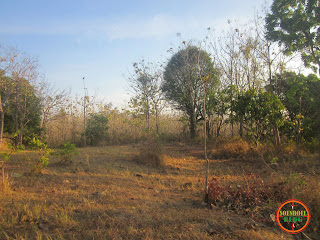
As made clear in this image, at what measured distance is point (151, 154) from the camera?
22.7 ft

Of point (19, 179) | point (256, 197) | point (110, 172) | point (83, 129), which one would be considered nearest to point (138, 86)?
point (83, 129)

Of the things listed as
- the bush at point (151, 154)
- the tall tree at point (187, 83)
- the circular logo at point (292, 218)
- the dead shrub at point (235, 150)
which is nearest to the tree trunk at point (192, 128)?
the tall tree at point (187, 83)

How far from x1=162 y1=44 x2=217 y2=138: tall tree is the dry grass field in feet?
23.7

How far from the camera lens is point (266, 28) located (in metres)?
8.47

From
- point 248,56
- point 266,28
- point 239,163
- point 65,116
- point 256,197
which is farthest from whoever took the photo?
point 65,116

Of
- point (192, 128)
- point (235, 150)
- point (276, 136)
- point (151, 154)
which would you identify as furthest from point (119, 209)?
point (192, 128)

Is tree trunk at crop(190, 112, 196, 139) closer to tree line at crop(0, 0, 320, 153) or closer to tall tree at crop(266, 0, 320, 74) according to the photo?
tree line at crop(0, 0, 320, 153)

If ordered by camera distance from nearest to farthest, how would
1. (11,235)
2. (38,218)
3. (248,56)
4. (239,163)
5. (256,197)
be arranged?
(11,235)
(38,218)
(256,197)
(239,163)
(248,56)

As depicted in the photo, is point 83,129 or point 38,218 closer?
point 38,218

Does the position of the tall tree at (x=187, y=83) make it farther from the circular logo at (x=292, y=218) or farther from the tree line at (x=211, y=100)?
the circular logo at (x=292, y=218)

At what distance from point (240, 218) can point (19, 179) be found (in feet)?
13.7

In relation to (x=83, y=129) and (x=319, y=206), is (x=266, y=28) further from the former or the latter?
(x=83, y=129)

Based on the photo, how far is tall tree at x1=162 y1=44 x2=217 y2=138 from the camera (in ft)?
39.3

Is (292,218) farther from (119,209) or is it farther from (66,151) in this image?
(66,151)
